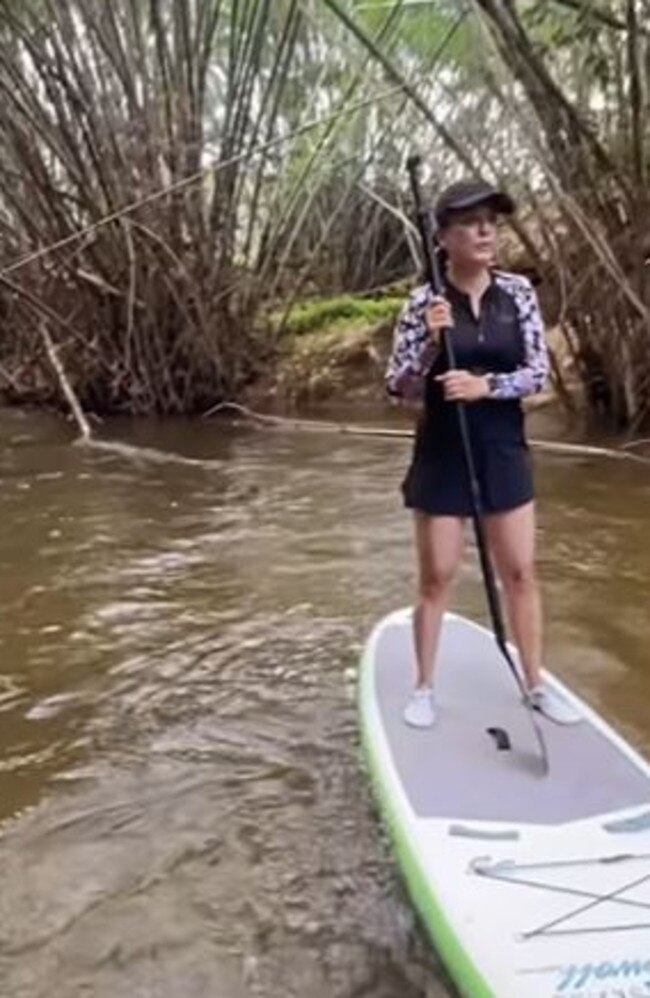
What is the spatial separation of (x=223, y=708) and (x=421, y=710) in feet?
2.91

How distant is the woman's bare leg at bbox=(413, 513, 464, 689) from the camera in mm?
4047

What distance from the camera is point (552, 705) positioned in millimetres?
4090

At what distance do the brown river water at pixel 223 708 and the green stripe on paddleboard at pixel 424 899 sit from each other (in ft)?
0.43

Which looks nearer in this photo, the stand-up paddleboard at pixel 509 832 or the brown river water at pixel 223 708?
the stand-up paddleboard at pixel 509 832

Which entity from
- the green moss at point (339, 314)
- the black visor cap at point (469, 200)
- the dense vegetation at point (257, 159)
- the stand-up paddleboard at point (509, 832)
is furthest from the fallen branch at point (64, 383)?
the black visor cap at point (469, 200)

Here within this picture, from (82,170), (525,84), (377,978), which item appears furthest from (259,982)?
(82,170)

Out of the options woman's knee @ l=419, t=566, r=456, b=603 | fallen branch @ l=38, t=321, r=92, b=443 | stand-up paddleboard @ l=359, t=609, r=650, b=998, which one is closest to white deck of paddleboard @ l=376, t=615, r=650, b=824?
stand-up paddleboard @ l=359, t=609, r=650, b=998

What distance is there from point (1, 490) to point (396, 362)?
5310mm

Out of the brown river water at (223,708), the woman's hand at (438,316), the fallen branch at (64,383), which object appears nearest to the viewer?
the brown river water at (223,708)

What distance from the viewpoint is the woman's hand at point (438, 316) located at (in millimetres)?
3791

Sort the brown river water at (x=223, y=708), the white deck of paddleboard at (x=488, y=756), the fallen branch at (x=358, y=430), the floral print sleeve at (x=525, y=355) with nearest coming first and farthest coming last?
the brown river water at (x=223, y=708)
the white deck of paddleboard at (x=488, y=756)
the floral print sleeve at (x=525, y=355)
the fallen branch at (x=358, y=430)

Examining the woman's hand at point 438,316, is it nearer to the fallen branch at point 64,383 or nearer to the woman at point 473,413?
the woman at point 473,413

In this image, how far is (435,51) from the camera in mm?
10094

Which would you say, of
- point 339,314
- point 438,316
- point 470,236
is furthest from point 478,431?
point 339,314
